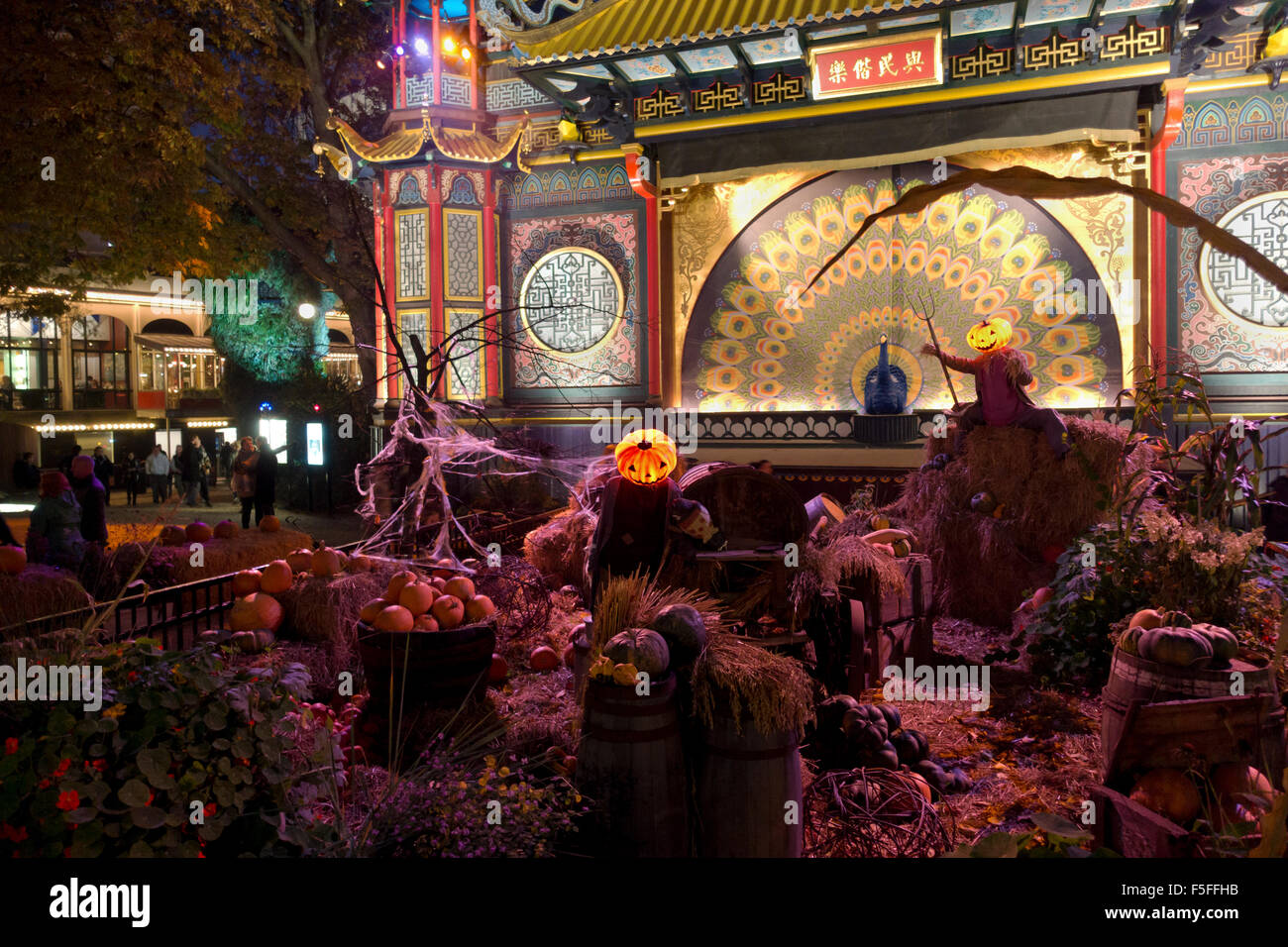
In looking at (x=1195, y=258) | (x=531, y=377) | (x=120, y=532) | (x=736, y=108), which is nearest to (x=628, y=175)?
(x=736, y=108)

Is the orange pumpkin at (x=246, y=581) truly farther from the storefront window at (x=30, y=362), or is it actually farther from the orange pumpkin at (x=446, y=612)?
the storefront window at (x=30, y=362)

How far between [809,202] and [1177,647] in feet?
29.2

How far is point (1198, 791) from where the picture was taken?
11.3ft

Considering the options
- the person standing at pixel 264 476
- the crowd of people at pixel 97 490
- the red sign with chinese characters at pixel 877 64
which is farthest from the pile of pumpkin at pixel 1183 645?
the person standing at pixel 264 476

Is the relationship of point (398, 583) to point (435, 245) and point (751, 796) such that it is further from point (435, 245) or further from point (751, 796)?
point (435, 245)

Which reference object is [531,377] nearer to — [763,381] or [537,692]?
[763,381]

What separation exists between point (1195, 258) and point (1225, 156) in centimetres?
114

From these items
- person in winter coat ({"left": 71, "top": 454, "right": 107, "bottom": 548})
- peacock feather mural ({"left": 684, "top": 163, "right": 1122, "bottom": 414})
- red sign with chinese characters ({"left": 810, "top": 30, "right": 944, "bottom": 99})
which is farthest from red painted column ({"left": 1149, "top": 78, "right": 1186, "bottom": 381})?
person in winter coat ({"left": 71, "top": 454, "right": 107, "bottom": 548})

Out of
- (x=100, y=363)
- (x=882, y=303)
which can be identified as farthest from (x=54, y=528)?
(x=100, y=363)

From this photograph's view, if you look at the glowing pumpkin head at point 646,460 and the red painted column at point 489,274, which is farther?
the red painted column at point 489,274

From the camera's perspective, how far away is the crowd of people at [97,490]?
7738 mm

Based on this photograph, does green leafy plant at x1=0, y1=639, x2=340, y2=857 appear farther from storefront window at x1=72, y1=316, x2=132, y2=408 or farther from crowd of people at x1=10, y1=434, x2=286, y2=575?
storefront window at x1=72, y1=316, x2=132, y2=408

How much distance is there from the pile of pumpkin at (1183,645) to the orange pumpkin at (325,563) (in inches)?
207

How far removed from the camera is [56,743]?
2.60 meters
